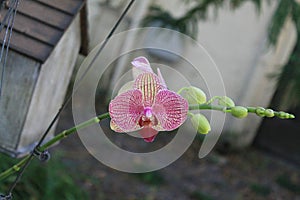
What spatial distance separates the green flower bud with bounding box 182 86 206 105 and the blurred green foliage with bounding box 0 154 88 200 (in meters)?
1.29

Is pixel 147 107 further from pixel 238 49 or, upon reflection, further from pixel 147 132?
pixel 238 49

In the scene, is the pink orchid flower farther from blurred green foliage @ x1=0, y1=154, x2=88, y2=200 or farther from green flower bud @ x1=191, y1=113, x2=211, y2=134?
blurred green foliage @ x1=0, y1=154, x2=88, y2=200

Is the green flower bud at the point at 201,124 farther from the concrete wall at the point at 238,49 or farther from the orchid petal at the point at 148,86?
the concrete wall at the point at 238,49

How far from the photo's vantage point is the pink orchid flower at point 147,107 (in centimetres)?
68

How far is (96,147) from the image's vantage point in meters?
3.59

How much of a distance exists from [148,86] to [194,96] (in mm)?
65

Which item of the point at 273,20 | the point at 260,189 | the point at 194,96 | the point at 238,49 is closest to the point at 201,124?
the point at 194,96

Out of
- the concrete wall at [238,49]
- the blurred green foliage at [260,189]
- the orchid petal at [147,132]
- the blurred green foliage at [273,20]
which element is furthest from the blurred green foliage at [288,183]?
the orchid petal at [147,132]

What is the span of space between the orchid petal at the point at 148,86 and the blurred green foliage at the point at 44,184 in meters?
1.29

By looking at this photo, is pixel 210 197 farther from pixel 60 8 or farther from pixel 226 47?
pixel 60 8

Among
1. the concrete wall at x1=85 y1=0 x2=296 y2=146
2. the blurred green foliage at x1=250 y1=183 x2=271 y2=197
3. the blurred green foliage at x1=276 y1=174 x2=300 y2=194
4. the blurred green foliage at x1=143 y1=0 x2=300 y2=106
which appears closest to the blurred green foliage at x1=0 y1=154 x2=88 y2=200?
the blurred green foliage at x1=143 y1=0 x2=300 y2=106

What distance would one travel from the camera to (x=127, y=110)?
0.69m

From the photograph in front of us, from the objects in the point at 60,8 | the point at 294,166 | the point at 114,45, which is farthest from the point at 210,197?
the point at 60,8

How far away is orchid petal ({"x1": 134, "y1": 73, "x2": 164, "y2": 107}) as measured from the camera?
0.70m
